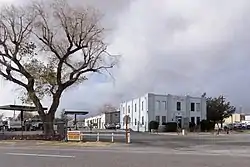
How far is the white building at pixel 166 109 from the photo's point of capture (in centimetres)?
8300

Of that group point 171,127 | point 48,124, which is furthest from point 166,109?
point 48,124

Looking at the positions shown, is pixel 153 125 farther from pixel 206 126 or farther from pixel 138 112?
pixel 138 112

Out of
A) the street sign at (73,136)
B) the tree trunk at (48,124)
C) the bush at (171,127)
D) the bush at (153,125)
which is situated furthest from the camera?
the bush at (153,125)

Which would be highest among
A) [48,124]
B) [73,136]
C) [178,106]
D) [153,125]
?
[178,106]

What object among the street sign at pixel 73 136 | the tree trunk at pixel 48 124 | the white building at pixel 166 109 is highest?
the white building at pixel 166 109

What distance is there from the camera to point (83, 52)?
4112 centimetres

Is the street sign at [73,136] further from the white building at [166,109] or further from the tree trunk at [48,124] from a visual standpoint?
the white building at [166,109]

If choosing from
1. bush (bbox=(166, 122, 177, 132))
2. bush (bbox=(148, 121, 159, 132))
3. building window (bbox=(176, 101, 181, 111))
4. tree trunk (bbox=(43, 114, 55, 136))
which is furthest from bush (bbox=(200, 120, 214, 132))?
tree trunk (bbox=(43, 114, 55, 136))

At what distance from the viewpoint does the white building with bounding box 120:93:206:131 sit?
3268 inches

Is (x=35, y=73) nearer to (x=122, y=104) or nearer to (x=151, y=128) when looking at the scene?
(x=151, y=128)

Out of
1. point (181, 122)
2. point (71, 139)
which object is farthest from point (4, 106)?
point (71, 139)

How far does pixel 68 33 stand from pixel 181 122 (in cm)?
4565

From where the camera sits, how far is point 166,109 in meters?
84.9

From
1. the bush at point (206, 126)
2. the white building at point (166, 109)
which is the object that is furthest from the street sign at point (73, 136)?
the white building at point (166, 109)
